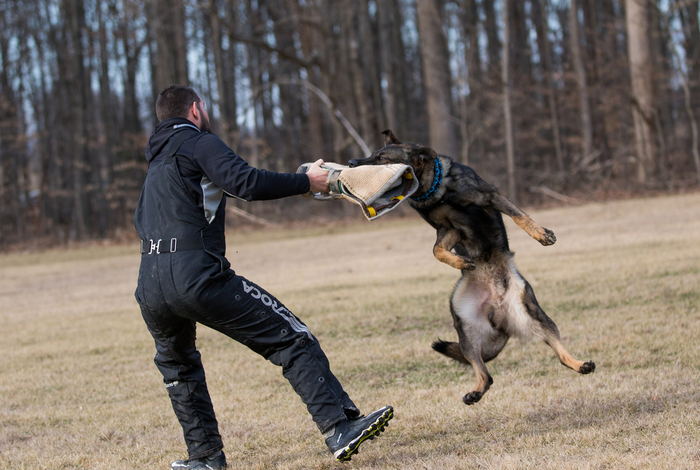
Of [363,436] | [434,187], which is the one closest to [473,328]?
[434,187]

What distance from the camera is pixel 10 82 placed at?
3241 centimetres

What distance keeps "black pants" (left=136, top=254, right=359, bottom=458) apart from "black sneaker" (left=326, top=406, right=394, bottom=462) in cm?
5

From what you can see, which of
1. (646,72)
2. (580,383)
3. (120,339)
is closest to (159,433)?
(580,383)

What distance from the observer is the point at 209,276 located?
9.96ft

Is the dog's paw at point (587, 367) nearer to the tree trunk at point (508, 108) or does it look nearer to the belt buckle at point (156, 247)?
the belt buckle at point (156, 247)

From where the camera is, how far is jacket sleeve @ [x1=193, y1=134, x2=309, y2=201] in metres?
3.03

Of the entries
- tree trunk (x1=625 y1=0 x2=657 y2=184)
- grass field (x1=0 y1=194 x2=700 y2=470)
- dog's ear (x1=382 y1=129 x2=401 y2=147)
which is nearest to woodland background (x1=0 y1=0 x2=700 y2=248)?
tree trunk (x1=625 y1=0 x2=657 y2=184)

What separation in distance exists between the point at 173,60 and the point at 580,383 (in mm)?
23668

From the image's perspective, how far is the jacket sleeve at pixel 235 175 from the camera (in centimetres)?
303

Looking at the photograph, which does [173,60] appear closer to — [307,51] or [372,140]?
[307,51]

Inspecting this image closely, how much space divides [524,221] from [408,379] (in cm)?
160

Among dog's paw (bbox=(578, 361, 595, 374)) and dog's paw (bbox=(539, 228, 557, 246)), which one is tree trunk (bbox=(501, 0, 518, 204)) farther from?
dog's paw (bbox=(578, 361, 595, 374))

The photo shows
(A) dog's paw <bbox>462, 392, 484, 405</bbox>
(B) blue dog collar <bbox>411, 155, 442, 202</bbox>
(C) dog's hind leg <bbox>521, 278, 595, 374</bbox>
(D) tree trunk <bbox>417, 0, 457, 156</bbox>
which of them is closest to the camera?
(A) dog's paw <bbox>462, 392, 484, 405</bbox>

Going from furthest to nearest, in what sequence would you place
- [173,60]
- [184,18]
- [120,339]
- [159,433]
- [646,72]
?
[173,60]
[184,18]
[646,72]
[120,339]
[159,433]
